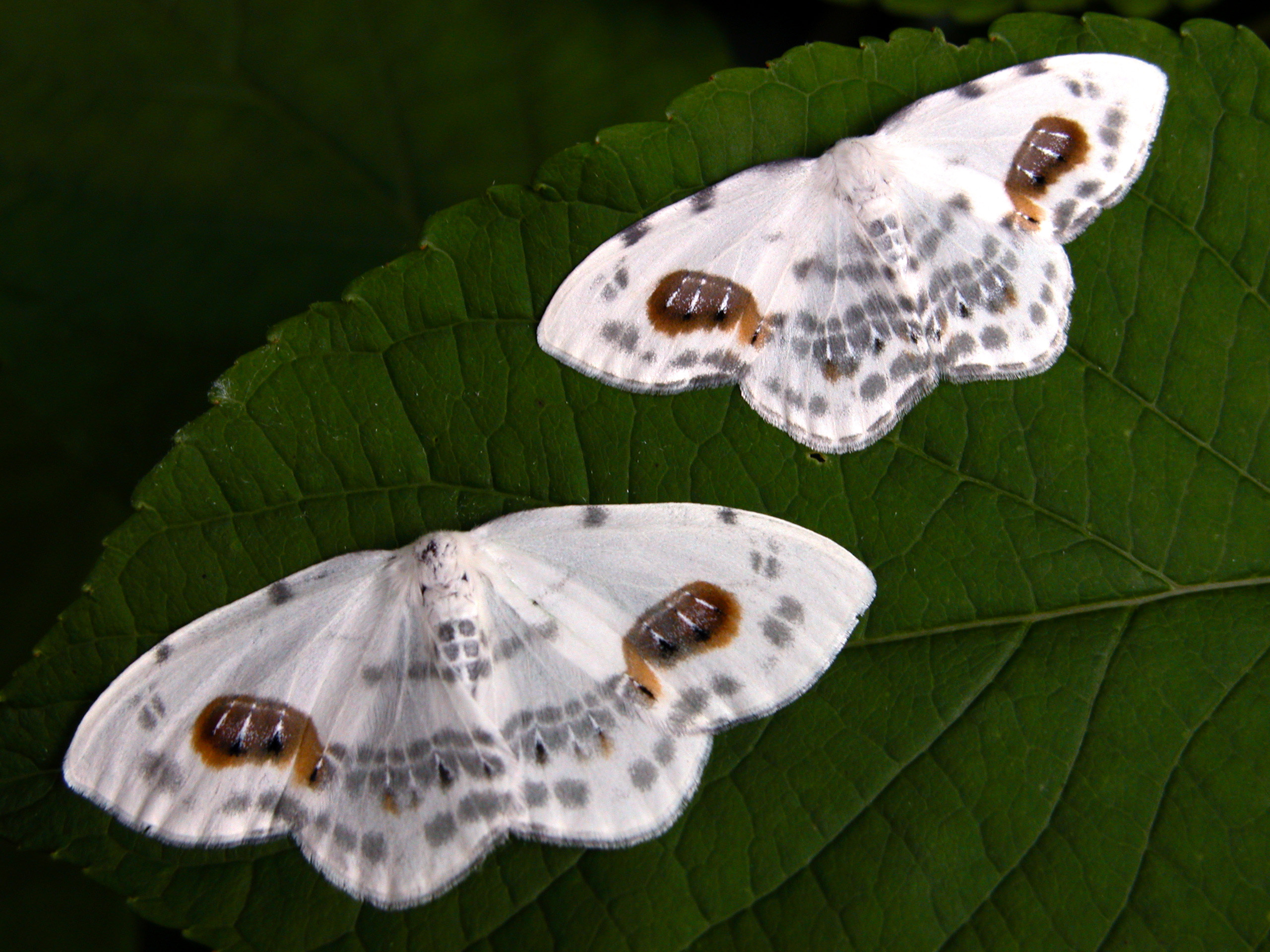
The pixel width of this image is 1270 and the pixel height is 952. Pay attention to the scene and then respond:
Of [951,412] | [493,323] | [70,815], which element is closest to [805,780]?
[951,412]

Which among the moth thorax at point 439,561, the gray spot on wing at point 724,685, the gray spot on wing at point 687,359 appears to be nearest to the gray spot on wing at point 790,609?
the gray spot on wing at point 724,685

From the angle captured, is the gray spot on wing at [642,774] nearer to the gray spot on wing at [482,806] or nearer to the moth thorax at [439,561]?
the gray spot on wing at [482,806]

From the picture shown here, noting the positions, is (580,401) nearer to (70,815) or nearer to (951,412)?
(951,412)

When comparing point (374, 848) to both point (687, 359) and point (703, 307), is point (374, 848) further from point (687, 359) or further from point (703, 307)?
point (703, 307)

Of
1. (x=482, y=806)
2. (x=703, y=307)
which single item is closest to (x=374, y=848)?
(x=482, y=806)

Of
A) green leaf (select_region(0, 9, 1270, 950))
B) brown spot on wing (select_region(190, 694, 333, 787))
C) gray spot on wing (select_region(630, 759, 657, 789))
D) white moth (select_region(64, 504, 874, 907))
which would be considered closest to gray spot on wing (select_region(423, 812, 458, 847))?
white moth (select_region(64, 504, 874, 907))

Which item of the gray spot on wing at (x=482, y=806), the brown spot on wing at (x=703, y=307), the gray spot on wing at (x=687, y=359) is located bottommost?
the gray spot on wing at (x=482, y=806)
